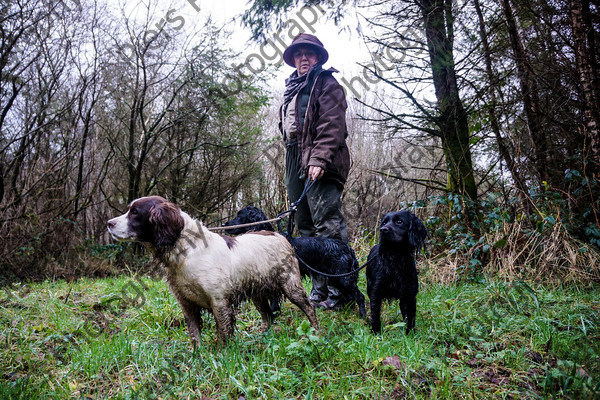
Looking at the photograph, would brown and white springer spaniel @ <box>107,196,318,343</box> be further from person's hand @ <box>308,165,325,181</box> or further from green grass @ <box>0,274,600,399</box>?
person's hand @ <box>308,165,325,181</box>

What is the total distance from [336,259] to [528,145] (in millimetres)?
3095

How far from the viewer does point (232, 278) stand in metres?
2.46

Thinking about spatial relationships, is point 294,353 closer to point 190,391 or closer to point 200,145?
point 190,391

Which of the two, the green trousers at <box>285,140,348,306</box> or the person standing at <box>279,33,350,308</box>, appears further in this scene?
the green trousers at <box>285,140,348,306</box>

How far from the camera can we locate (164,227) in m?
2.34

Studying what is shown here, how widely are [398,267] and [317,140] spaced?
4.26 feet

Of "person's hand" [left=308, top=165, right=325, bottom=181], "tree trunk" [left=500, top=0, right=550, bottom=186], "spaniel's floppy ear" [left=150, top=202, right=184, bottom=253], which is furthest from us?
"tree trunk" [left=500, top=0, right=550, bottom=186]

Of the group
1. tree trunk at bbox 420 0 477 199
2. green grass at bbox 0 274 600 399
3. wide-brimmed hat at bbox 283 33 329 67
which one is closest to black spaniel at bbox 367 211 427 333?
green grass at bbox 0 274 600 399

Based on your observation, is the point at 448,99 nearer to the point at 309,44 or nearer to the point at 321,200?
the point at 309,44

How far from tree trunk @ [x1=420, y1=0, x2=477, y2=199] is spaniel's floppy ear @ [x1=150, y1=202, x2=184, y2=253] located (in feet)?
13.0

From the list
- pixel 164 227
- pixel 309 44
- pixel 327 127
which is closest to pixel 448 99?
pixel 309 44

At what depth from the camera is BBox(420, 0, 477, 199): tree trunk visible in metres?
5.05

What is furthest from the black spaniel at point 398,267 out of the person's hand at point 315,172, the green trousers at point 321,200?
the person's hand at point 315,172

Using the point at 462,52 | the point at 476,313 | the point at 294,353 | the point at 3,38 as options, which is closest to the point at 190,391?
the point at 294,353
